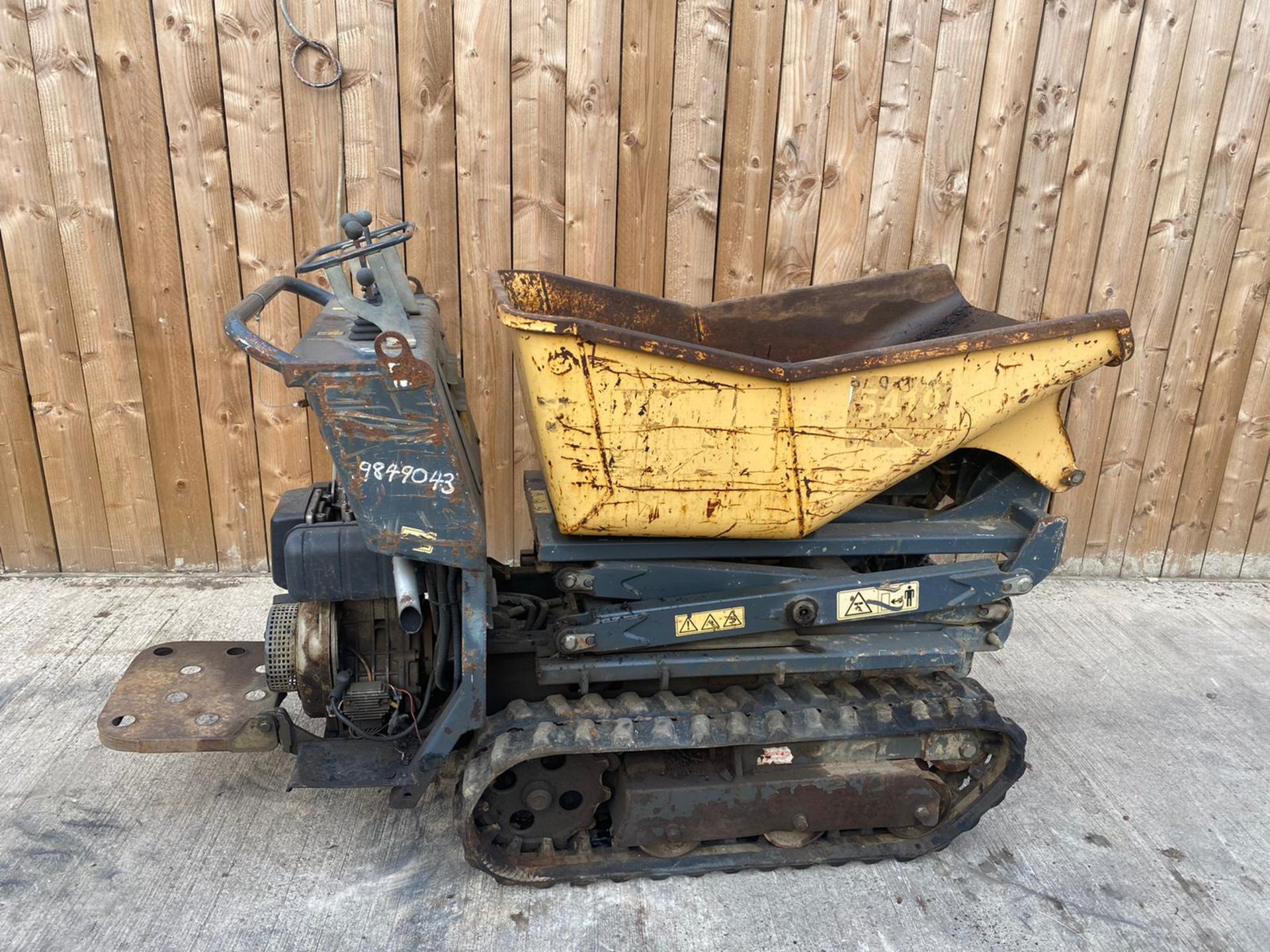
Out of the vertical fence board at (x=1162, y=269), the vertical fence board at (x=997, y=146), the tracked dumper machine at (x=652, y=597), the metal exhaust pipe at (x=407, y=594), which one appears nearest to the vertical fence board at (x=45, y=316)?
the tracked dumper machine at (x=652, y=597)

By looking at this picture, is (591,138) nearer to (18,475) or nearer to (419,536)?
(419,536)

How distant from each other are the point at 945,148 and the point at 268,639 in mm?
3494

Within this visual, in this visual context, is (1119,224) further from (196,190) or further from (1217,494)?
(196,190)

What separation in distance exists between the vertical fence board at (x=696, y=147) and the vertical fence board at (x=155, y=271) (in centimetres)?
220

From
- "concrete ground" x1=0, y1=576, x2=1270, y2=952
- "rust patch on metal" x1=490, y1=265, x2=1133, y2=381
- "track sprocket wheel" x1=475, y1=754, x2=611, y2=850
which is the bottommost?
"concrete ground" x1=0, y1=576, x2=1270, y2=952

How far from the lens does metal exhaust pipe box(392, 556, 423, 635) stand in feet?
7.89

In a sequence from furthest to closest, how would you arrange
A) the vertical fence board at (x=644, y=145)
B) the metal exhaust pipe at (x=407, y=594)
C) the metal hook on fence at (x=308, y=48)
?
the vertical fence board at (x=644, y=145)
the metal hook on fence at (x=308, y=48)
the metal exhaust pipe at (x=407, y=594)

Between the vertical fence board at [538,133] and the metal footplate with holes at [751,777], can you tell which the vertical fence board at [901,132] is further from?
the metal footplate with holes at [751,777]

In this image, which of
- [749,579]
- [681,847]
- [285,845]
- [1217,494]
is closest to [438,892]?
[285,845]

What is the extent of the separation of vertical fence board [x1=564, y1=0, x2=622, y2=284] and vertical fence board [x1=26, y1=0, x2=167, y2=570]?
1.99 metres

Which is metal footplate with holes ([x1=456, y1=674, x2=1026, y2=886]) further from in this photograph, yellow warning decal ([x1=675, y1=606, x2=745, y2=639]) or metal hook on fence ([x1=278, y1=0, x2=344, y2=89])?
metal hook on fence ([x1=278, y1=0, x2=344, y2=89])

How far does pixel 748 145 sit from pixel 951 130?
3.06ft

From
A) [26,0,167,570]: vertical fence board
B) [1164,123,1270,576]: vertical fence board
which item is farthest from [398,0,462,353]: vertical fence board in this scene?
[1164,123,1270,576]: vertical fence board

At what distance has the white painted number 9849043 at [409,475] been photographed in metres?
2.30
